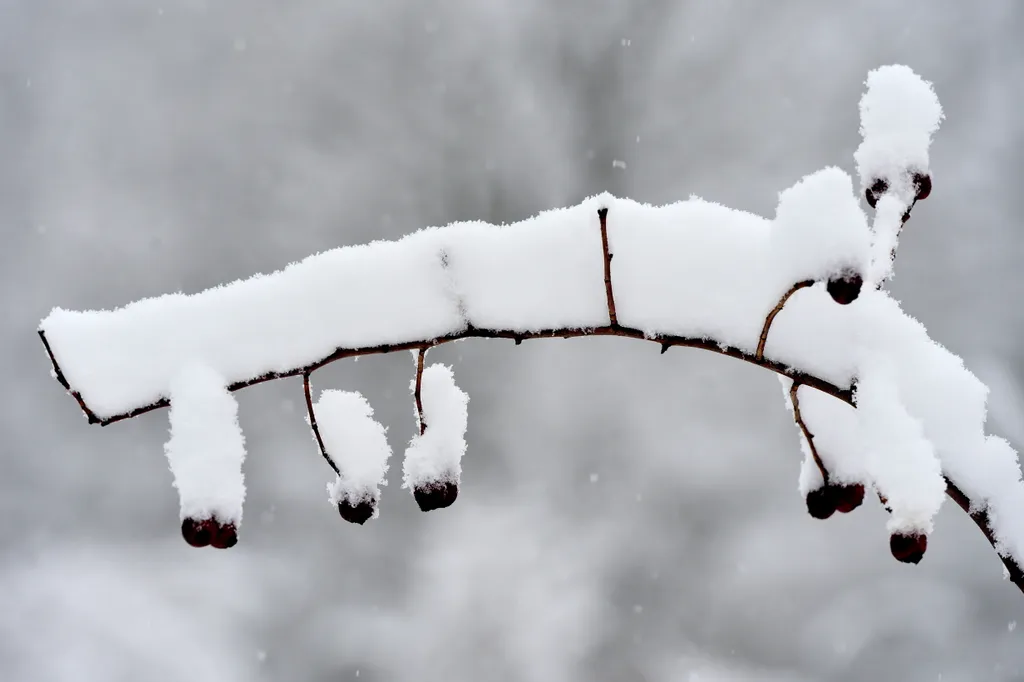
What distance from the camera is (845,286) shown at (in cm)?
102

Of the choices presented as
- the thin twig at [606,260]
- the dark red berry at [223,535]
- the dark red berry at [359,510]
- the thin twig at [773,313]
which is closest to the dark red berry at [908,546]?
the thin twig at [773,313]

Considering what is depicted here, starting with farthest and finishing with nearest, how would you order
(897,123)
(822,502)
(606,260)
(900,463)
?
(822,502) → (897,123) → (606,260) → (900,463)

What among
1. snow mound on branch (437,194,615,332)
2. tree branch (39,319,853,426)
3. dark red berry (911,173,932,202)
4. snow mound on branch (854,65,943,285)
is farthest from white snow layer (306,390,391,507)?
dark red berry (911,173,932,202)

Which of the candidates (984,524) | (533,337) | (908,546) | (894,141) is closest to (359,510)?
(533,337)

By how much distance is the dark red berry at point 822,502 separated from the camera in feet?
4.19

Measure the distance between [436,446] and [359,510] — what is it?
19 centimetres

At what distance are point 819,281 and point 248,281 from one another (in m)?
0.96

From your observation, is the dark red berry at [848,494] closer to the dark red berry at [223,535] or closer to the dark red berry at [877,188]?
the dark red berry at [877,188]

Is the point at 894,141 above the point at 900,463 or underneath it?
above

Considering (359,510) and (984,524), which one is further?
(359,510)

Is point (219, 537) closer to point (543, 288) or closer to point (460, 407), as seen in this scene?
point (460, 407)

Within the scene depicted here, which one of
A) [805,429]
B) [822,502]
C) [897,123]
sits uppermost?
[897,123]

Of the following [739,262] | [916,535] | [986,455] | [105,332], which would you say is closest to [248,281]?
[105,332]

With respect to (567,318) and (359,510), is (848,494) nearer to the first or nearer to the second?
(567,318)
